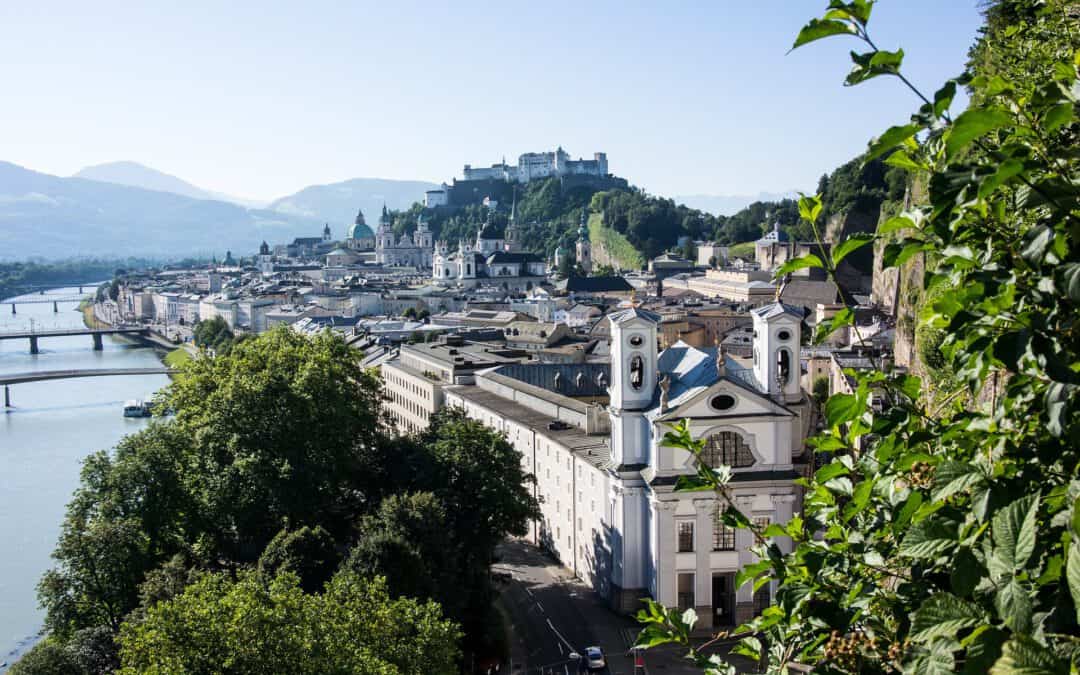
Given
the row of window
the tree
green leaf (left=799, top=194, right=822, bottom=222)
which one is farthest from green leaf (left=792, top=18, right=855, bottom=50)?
the row of window

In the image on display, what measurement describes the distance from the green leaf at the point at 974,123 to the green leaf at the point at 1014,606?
875 millimetres

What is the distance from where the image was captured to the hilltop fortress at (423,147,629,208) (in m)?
129

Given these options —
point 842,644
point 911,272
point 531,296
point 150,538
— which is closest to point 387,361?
point 911,272

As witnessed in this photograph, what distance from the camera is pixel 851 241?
111 inches

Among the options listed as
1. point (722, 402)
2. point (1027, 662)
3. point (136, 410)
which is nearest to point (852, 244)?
point (1027, 662)

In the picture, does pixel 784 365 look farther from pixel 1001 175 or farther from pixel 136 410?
pixel 136 410

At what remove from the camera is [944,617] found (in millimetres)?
2283

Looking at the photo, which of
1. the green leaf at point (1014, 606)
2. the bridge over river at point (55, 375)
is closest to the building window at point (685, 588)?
the green leaf at point (1014, 606)

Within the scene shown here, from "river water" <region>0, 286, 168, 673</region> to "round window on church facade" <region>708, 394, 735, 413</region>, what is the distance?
1288 centimetres

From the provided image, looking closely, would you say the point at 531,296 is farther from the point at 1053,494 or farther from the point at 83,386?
the point at 1053,494

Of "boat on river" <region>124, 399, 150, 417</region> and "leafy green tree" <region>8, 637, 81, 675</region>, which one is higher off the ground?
"leafy green tree" <region>8, 637, 81, 675</region>

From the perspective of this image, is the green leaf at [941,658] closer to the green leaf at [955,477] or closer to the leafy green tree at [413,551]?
the green leaf at [955,477]

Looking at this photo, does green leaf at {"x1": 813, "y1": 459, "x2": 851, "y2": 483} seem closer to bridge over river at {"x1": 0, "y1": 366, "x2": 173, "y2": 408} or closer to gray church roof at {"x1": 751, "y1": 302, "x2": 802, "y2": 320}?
gray church roof at {"x1": 751, "y1": 302, "x2": 802, "y2": 320}

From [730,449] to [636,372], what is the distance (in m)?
2.07
